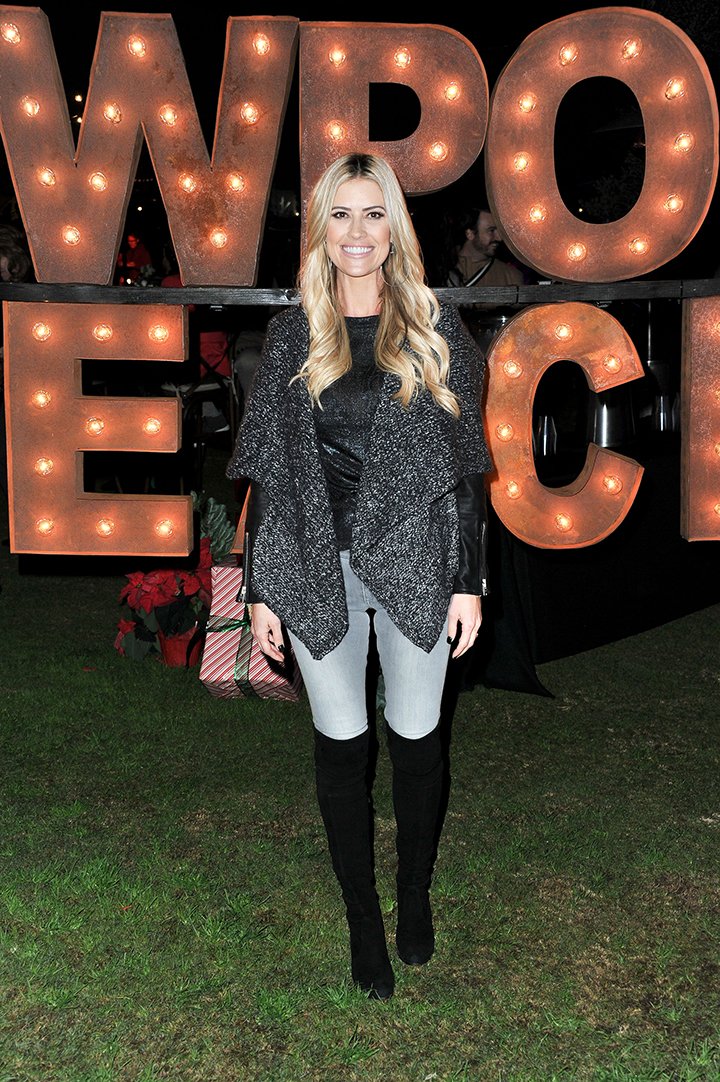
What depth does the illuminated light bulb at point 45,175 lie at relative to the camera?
3.55 m

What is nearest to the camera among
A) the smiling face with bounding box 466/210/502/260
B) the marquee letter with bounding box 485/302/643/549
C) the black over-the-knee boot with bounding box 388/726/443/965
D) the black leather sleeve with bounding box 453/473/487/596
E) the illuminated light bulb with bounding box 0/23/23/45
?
the black leather sleeve with bounding box 453/473/487/596

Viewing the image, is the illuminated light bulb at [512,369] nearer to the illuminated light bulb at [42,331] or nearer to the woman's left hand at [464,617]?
the woman's left hand at [464,617]

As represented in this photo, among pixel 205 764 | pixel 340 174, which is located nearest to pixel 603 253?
pixel 340 174

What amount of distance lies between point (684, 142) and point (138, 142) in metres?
1.73

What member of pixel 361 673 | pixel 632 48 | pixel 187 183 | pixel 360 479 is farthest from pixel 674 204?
pixel 361 673

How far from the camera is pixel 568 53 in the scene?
138 inches

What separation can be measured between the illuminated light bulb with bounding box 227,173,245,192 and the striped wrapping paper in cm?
194

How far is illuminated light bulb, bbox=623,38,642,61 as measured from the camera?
348cm

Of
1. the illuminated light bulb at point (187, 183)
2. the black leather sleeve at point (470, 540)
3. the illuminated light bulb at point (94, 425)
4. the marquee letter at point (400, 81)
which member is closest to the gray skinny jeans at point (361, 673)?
the black leather sleeve at point (470, 540)

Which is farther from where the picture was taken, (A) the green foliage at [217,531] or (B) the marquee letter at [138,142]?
(A) the green foliage at [217,531]

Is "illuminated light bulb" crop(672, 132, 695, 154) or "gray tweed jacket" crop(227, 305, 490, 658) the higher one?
"illuminated light bulb" crop(672, 132, 695, 154)

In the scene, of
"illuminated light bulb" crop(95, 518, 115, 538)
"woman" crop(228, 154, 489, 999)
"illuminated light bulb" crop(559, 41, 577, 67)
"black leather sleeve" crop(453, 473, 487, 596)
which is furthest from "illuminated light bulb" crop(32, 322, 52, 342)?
"illuminated light bulb" crop(559, 41, 577, 67)

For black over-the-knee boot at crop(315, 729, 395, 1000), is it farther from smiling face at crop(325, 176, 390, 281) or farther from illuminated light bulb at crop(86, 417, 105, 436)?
illuminated light bulb at crop(86, 417, 105, 436)

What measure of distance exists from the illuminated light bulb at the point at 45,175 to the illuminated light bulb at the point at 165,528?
1133mm
